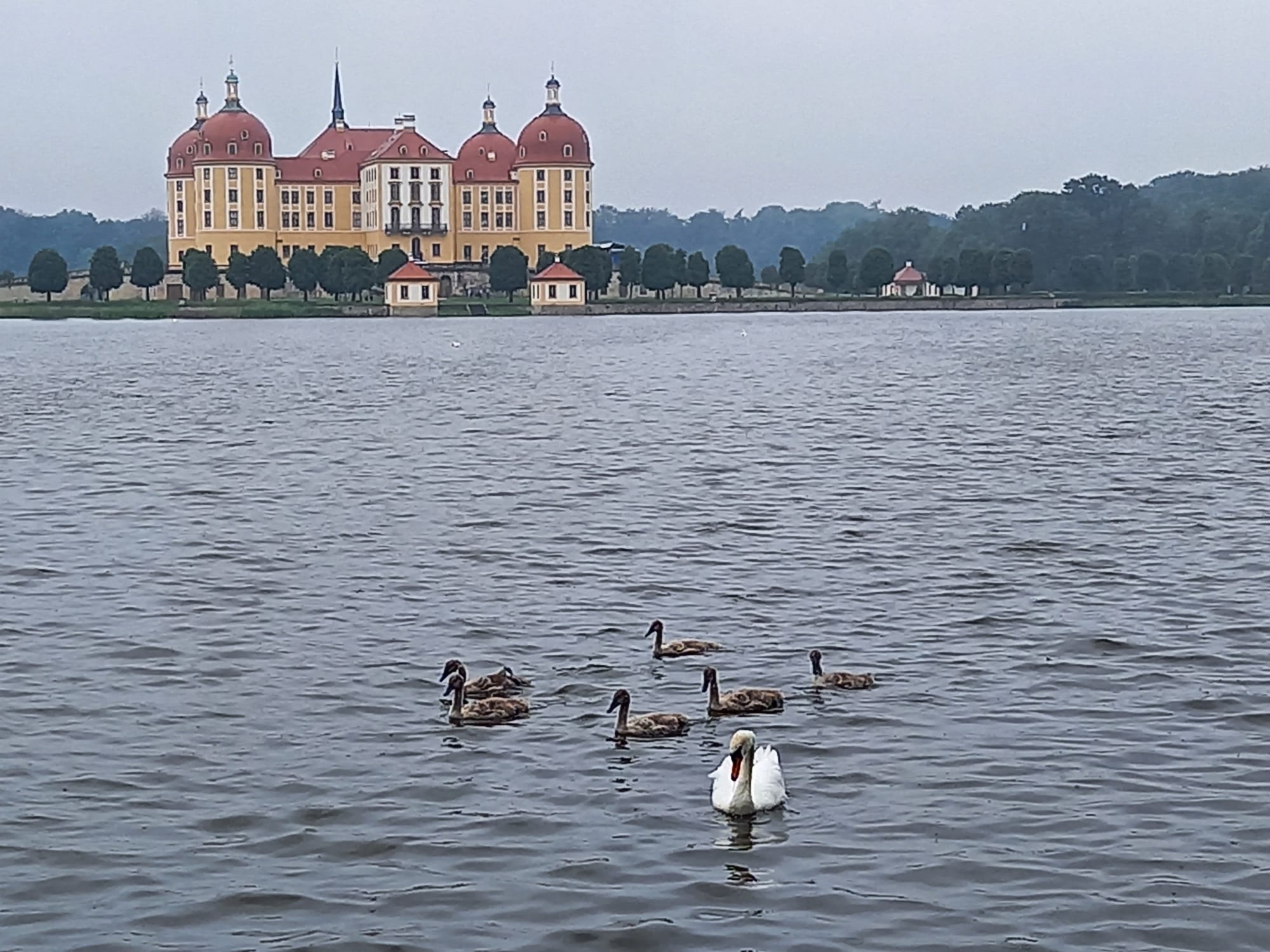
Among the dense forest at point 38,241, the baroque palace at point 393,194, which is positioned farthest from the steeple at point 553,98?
the dense forest at point 38,241

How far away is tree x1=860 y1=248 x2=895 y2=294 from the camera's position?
379ft

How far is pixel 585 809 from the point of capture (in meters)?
9.59

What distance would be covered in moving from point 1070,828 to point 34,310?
103355 mm

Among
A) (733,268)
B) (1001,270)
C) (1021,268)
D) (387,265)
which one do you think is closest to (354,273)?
(387,265)

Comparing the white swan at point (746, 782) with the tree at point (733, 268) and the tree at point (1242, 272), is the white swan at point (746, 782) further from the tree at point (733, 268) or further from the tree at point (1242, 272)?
the tree at point (1242, 272)

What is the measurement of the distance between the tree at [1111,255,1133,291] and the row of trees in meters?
57.8

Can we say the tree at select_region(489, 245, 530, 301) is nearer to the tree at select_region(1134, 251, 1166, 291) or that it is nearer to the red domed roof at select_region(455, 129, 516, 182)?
the red domed roof at select_region(455, 129, 516, 182)

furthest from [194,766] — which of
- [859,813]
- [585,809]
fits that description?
[859,813]

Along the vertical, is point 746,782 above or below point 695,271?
below

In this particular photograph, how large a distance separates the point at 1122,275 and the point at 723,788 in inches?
4769

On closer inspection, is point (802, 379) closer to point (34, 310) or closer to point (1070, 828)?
point (1070, 828)

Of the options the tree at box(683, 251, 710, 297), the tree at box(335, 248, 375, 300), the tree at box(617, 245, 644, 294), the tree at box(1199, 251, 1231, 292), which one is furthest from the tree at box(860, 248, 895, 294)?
the tree at box(335, 248, 375, 300)

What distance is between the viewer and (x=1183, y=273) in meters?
123

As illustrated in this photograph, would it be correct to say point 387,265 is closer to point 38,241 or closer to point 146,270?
point 146,270
